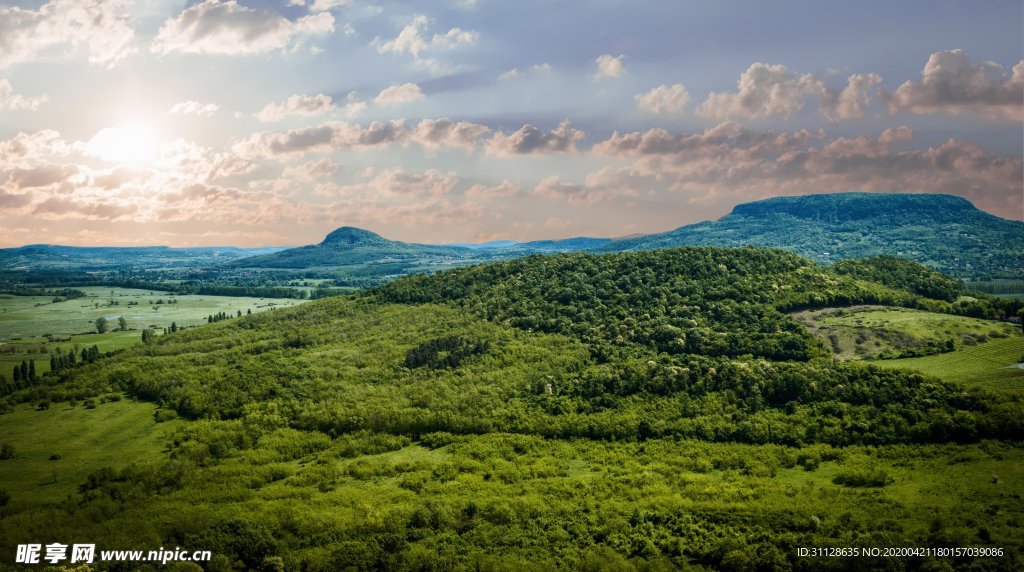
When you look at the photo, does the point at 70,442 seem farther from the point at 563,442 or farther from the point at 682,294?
the point at 682,294

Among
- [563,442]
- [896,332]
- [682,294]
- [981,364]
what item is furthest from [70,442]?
[981,364]

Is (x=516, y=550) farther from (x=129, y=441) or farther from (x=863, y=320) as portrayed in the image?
(x=863, y=320)

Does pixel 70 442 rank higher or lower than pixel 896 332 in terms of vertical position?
lower

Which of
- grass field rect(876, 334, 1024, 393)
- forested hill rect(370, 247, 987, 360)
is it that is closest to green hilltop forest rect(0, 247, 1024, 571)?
forested hill rect(370, 247, 987, 360)

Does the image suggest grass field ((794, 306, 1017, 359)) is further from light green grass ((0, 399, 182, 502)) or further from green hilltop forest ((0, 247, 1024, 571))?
light green grass ((0, 399, 182, 502))

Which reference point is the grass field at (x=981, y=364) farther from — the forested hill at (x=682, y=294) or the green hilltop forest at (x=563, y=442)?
the forested hill at (x=682, y=294)

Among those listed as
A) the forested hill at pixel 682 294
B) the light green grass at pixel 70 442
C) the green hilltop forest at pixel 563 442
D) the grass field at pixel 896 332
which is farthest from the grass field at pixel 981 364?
the light green grass at pixel 70 442
